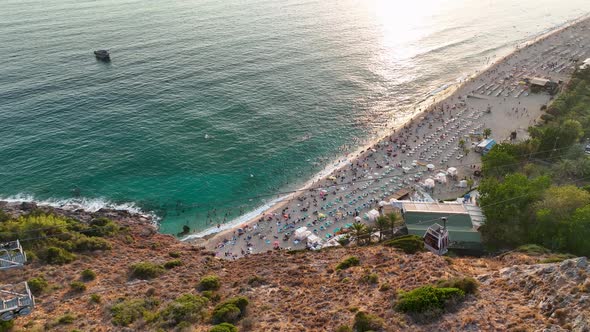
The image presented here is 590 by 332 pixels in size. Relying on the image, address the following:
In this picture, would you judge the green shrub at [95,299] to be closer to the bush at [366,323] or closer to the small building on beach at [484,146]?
the bush at [366,323]

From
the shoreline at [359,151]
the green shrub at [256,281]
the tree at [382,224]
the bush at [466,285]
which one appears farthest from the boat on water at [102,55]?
the bush at [466,285]

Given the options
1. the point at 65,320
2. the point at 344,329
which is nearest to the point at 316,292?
the point at 344,329

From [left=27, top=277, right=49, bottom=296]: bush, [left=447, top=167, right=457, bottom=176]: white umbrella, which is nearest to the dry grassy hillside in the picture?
[left=27, top=277, right=49, bottom=296]: bush

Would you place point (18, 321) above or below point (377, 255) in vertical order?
above

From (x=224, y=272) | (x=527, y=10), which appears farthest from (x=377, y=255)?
(x=527, y=10)

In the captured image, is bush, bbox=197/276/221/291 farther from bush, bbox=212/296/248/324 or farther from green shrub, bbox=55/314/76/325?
green shrub, bbox=55/314/76/325

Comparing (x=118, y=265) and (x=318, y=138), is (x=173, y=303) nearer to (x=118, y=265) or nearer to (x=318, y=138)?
(x=118, y=265)
